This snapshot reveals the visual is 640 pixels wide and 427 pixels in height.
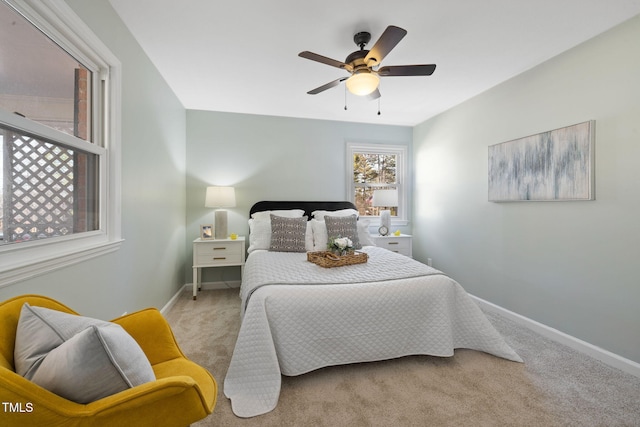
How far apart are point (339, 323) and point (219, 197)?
7.85ft

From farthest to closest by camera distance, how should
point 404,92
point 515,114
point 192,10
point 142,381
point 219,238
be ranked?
point 219,238
point 404,92
point 515,114
point 192,10
point 142,381

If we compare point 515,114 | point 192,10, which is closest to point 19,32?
point 192,10

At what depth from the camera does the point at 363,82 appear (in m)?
2.03

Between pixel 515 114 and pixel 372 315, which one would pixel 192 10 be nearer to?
pixel 372 315

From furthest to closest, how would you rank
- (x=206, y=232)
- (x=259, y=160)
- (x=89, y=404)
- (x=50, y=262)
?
1. (x=259, y=160)
2. (x=206, y=232)
3. (x=50, y=262)
4. (x=89, y=404)

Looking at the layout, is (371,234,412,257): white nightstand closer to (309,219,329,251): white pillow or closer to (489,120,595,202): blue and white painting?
(309,219,329,251): white pillow

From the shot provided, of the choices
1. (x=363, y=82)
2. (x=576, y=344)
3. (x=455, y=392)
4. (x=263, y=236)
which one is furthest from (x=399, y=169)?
(x=455, y=392)

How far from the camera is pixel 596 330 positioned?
2.10 metres

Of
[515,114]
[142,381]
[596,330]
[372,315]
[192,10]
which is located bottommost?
[596,330]

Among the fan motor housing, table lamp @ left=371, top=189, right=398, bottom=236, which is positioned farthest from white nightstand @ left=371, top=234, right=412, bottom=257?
the fan motor housing

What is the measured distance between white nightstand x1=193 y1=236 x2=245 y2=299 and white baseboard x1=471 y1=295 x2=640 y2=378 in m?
3.07

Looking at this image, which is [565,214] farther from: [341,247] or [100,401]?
[100,401]

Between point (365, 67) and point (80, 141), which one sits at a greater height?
point (365, 67)

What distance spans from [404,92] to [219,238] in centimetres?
293
